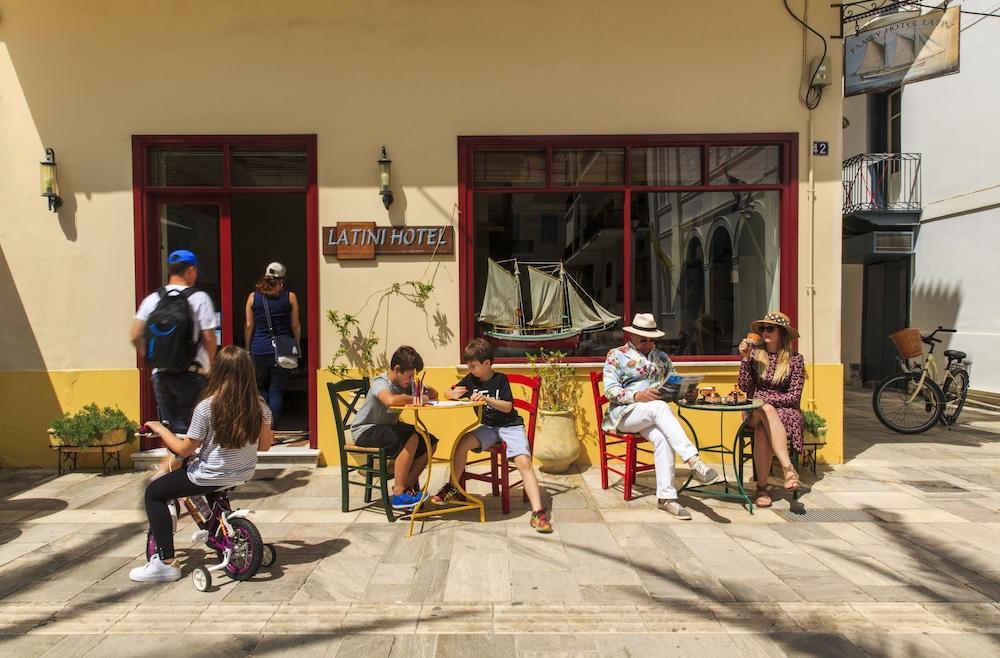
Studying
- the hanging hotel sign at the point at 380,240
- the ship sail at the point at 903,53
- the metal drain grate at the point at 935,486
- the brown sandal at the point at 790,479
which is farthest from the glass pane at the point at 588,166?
the metal drain grate at the point at 935,486

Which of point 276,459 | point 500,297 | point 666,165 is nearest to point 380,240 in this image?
point 500,297

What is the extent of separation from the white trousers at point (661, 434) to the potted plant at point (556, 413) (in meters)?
1.01

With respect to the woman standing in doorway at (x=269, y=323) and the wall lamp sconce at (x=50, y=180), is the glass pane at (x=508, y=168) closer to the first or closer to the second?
the woman standing in doorway at (x=269, y=323)

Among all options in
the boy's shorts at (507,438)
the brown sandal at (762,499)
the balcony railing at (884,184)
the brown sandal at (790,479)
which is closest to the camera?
the boy's shorts at (507,438)

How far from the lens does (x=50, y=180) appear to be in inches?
242

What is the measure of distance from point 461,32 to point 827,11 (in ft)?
11.3

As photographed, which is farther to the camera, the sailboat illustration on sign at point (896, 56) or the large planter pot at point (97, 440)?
the sailboat illustration on sign at point (896, 56)

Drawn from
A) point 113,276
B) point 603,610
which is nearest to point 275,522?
point 603,610

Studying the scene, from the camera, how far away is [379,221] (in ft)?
20.6

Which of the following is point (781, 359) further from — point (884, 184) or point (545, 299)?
point (884, 184)

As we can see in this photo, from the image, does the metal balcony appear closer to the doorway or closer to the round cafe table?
the doorway

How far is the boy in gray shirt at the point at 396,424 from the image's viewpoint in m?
4.54

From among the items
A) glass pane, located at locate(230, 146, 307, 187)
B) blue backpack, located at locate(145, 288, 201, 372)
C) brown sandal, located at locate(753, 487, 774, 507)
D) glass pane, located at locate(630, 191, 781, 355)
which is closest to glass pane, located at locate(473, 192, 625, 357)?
glass pane, located at locate(630, 191, 781, 355)

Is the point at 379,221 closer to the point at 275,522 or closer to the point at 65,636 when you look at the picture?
the point at 275,522
